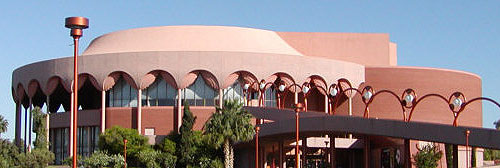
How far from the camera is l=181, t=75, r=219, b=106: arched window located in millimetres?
82000

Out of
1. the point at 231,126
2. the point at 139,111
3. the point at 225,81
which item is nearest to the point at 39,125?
the point at 139,111

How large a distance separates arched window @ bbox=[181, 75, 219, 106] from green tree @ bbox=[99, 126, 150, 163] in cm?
799

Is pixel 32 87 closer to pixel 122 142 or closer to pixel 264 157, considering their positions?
pixel 122 142

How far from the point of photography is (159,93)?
8238cm

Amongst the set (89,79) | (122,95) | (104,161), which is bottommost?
(104,161)

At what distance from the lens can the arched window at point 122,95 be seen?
272 ft

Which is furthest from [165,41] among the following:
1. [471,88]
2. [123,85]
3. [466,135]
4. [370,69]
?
[466,135]

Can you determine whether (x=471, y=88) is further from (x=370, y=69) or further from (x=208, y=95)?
(x=208, y=95)

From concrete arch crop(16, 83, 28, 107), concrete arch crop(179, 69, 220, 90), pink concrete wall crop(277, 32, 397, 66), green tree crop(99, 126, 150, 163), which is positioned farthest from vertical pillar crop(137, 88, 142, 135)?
pink concrete wall crop(277, 32, 397, 66)

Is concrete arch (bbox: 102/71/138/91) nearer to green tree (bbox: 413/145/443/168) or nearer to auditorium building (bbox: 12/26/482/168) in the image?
auditorium building (bbox: 12/26/482/168)

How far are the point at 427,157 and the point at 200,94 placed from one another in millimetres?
24396

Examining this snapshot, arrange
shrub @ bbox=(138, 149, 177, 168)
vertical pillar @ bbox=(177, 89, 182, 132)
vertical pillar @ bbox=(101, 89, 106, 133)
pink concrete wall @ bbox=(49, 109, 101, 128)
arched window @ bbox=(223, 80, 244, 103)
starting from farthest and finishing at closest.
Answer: pink concrete wall @ bbox=(49, 109, 101, 128) < arched window @ bbox=(223, 80, 244, 103) < vertical pillar @ bbox=(101, 89, 106, 133) < vertical pillar @ bbox=(177, 89, 182, 132) < shrub @ bbox=(138, 149, 177, 168)

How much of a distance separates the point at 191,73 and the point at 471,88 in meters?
31.7

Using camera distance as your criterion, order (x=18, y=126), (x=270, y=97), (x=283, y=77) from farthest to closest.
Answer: (x=18, y=126) < (x=270, y=97) < (x=283, y=77)
